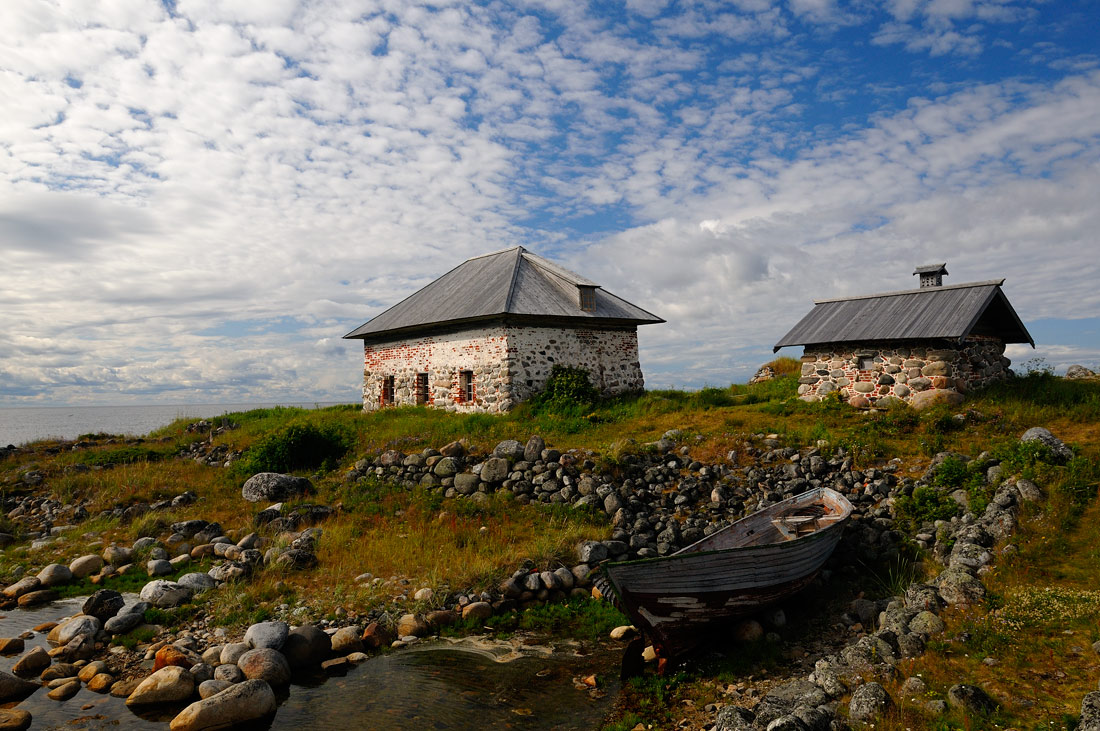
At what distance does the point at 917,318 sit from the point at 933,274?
3.10 metres

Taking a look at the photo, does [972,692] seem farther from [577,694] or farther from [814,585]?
[814,585]

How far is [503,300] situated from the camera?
21.7 m

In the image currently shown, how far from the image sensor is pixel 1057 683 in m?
6.05

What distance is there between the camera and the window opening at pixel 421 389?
957 inches

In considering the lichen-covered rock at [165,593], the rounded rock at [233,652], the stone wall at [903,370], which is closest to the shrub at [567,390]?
the stone wall at [903,370]

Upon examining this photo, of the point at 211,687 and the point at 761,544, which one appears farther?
the point at 761,544

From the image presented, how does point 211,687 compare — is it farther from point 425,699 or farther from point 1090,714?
point 1090,714

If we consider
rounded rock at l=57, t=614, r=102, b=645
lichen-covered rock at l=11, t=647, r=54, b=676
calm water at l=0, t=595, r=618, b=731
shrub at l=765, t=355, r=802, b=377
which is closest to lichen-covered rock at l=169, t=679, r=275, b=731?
calm water at l=0, t=595, r=618, b=731

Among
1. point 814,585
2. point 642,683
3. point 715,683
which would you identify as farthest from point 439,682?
point 814,585

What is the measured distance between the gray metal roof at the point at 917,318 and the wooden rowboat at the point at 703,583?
9.16m

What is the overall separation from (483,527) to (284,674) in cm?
555

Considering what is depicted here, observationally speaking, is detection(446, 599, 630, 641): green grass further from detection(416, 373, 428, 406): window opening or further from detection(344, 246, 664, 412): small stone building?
detection(416, 373, 428, 406): window opening

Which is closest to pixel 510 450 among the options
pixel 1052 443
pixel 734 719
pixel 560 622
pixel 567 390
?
pixel 567 390

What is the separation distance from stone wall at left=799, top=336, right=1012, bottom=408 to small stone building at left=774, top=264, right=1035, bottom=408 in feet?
0.08
